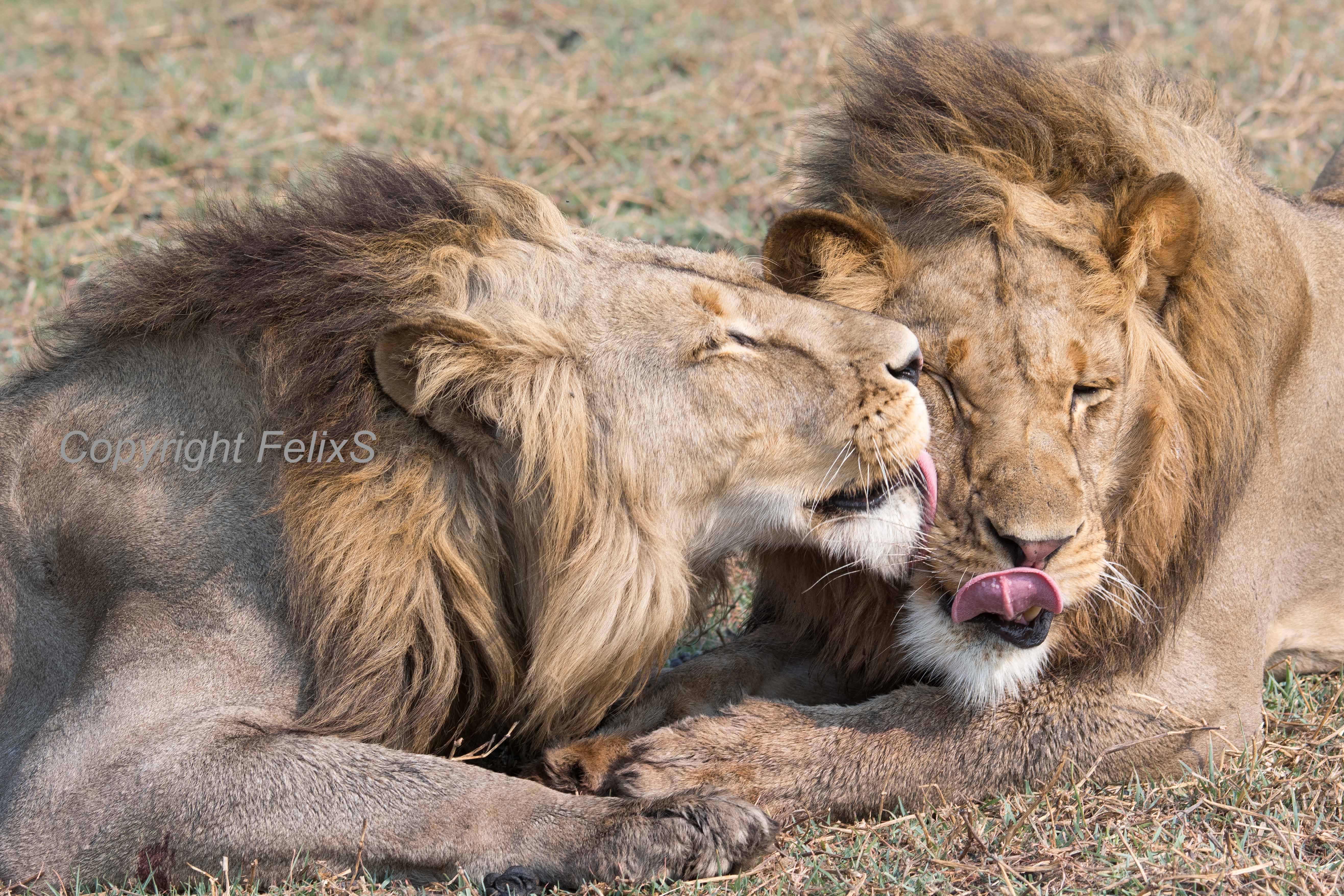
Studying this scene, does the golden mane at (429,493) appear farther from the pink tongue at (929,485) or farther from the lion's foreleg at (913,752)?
the pink tongue at (929,485)

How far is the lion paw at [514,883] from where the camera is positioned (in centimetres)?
271

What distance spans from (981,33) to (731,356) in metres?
5.32

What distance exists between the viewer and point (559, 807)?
2828 millimetres

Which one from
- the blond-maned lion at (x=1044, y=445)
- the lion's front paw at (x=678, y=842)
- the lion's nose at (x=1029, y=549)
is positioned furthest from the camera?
the blond-maned lion at (x=1044, y=445)

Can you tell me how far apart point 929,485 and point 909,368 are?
253mm

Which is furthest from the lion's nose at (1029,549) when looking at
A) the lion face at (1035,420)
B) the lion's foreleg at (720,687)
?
the lion's foreleg at (720,687)

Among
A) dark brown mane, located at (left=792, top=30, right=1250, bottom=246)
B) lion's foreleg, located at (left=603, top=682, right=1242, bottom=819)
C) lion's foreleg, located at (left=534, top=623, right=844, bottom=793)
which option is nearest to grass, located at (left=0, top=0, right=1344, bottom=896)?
lion's foreleg, located at (left=603, top=682, right=1242, bottom=819)

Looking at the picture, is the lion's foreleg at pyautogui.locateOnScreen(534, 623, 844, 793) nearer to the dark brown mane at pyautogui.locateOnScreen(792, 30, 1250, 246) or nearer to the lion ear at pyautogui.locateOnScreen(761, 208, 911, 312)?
the lion ear at pyautogui.locateOnScreen(761, 208, 911, 312)

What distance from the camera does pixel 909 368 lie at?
298 centimetres

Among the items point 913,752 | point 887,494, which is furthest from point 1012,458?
point 913,752

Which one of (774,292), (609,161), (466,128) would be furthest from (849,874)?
(466,128)
